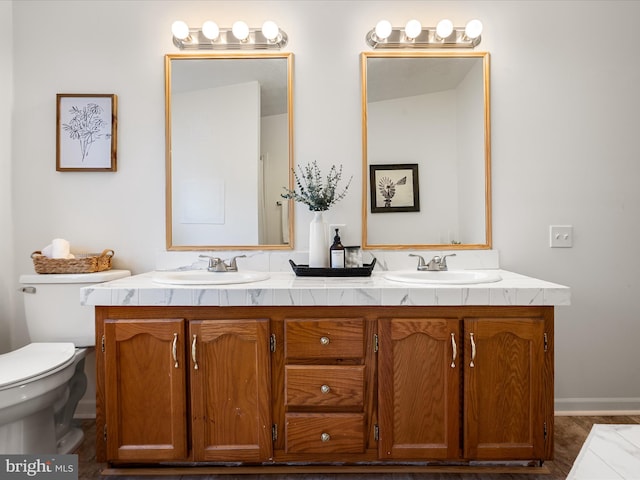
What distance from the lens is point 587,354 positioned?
82.3 inches

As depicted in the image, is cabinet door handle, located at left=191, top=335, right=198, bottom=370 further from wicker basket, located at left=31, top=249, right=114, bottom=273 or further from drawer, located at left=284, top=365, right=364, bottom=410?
wicker basket, located at left=31, top=249, right=114, bottom=273

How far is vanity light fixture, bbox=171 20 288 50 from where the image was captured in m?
1.97

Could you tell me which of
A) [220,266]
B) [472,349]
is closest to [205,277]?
[220,266]

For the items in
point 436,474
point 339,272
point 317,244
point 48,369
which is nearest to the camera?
point 48,369

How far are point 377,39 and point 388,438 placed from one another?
179cm

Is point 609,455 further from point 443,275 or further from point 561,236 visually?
point 561,236

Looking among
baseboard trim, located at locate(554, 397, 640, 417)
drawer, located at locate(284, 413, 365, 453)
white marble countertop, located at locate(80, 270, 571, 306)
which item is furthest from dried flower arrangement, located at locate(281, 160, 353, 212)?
baseboard trim, located at locate(554, 397, 640, 417)

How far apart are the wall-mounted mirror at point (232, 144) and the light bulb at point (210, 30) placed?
0.10 metres

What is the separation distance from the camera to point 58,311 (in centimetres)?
184

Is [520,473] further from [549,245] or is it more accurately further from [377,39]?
[377,39]

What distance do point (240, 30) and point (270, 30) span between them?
5.7 inches

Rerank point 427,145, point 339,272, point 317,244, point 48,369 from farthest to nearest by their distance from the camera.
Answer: point 427,145, point 317,244, point 339,272, point 48,369

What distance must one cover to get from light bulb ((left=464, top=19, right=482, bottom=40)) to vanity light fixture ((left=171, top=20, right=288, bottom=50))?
0.88 metres

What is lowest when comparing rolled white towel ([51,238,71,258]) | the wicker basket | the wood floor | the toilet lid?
the wood floor
